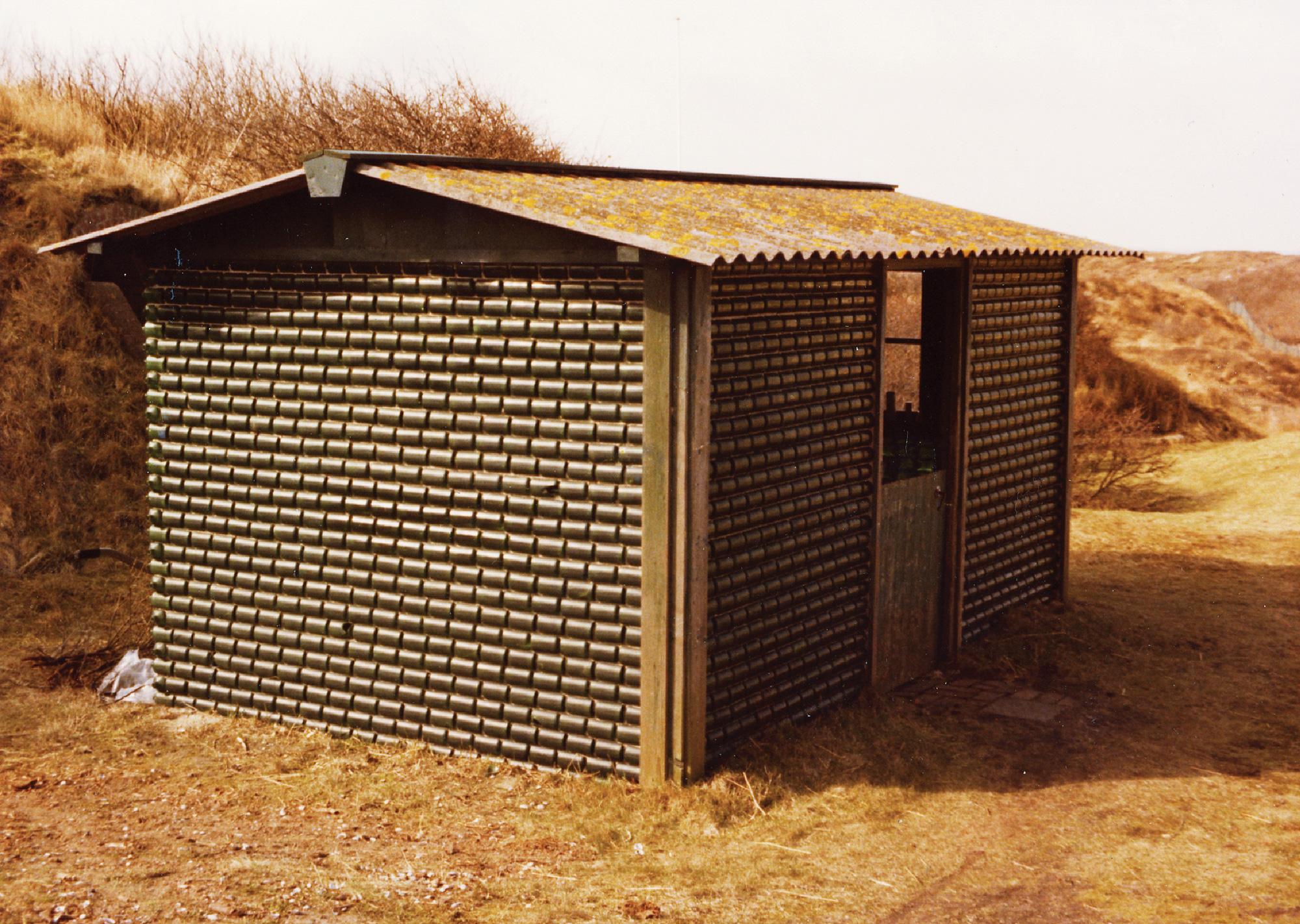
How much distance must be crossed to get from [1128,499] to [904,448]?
411 inches

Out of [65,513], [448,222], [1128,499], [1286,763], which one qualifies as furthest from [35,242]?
[1128,499]

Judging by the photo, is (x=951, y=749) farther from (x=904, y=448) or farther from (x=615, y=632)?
(x=904, y=448)

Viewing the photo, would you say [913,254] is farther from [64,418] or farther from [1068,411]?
[64,418]

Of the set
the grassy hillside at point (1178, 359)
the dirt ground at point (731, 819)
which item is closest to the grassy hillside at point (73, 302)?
the dirt ground at point (731, 819)

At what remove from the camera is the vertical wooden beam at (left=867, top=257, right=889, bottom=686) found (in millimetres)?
8180

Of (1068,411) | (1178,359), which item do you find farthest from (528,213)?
(1178,359)

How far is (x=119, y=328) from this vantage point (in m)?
13.9

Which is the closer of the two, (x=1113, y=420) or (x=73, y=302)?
(x=73, y=302)

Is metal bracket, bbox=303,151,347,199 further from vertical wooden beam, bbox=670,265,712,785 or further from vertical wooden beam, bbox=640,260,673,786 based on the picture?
vertical wooden beam, bbox=670,265,712,785

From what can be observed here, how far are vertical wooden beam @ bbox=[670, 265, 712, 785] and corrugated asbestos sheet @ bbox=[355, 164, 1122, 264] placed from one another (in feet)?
1.15

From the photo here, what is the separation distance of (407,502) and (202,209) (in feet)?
6.81

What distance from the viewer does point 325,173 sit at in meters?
6.86

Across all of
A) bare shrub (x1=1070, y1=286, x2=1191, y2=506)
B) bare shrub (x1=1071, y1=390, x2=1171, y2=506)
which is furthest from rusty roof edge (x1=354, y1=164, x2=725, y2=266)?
bare shrub (x1=1071, y1=390, x2=1171, y2=506)

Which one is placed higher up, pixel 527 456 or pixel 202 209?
pixel 202 209
